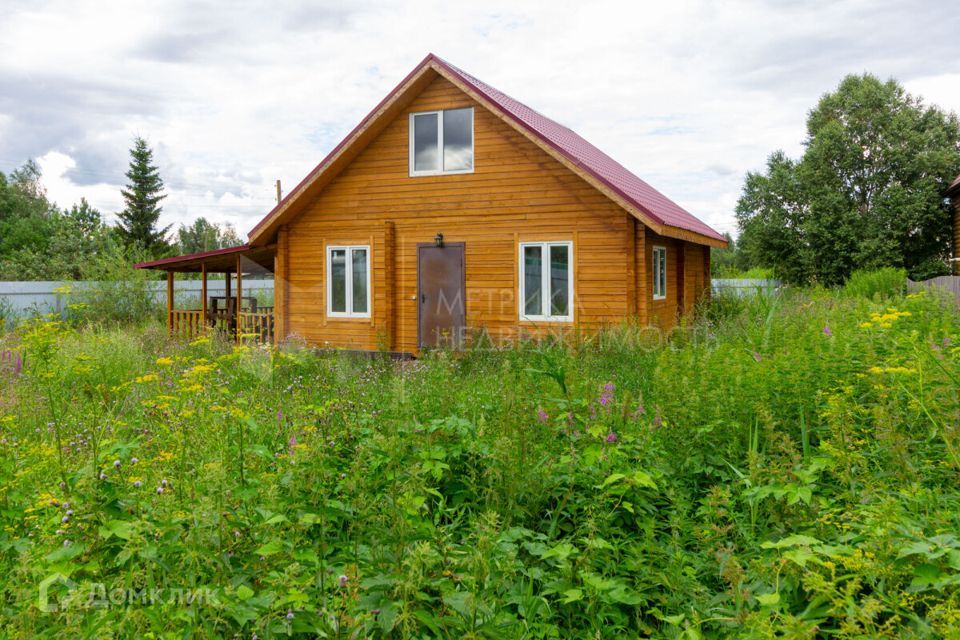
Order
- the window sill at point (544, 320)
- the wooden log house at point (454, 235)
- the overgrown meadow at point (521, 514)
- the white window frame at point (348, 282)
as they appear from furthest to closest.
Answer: the white window frame at point (348, 282)
the window sill at point (544, 320)
the wooden log house at point (454, 235)
the overgrown meadow at point (521, 514)

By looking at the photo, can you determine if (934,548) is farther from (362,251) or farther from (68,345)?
(362,251)

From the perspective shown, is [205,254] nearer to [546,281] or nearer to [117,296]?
[117,296]

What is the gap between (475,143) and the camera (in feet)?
42.0

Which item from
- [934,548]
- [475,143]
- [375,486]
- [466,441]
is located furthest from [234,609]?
[475,143]

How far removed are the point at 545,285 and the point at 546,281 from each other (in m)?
0.08

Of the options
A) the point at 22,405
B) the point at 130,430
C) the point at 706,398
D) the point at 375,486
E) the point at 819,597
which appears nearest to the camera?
the point at 819,597

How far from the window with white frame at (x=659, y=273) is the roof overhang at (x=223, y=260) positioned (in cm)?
836

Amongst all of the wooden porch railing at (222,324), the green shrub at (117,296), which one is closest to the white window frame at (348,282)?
the wooden porch railing at (222,324)

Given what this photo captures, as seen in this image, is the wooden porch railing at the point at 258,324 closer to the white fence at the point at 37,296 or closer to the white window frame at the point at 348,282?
the white window frame at the point at 348,282

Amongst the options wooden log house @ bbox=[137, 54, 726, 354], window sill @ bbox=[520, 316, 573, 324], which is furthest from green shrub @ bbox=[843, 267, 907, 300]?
window sill @ bbox=[520, 316, 573, 324]

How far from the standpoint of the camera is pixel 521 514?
3514 mm

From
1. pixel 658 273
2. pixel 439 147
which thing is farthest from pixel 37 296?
pixel 658 273

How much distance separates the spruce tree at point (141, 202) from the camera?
142 feet

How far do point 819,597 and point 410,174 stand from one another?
38.8ft
